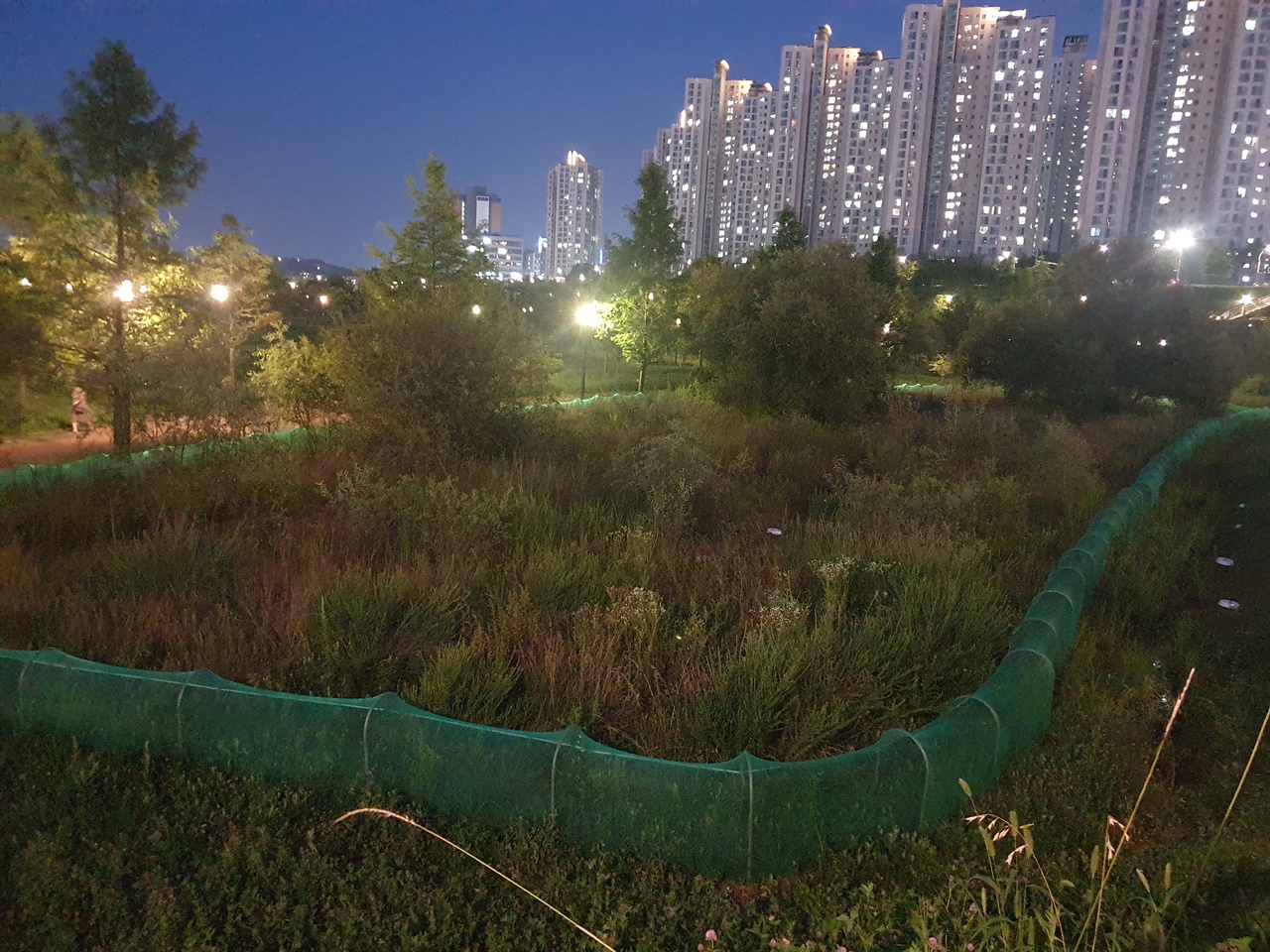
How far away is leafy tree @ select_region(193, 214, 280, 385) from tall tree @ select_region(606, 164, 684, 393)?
11.6 meters

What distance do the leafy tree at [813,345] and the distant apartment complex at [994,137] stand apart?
101193 millimetres

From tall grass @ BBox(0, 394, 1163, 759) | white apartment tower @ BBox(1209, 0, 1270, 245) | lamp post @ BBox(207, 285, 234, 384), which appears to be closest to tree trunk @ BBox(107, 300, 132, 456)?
lamp post @ BBox(207, 285, 234, 384)

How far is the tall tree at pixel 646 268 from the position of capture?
103 ft

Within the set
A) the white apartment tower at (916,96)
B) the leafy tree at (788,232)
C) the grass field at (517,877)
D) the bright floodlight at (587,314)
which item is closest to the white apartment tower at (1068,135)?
the white apartment tower at (916,96)

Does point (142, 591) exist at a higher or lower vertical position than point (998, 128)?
lower

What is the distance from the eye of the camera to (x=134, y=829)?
3.71m

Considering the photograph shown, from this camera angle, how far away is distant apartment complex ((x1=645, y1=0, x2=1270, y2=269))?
11056 centimetres

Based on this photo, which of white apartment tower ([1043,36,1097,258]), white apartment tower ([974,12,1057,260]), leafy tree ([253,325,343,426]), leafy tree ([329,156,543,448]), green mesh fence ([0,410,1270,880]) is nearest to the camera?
green mesh fence ([0,410,1270,880])

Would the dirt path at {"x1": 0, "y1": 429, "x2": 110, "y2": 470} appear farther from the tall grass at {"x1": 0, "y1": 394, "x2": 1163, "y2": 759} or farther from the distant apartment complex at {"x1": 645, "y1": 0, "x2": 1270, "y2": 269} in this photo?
the distant apartment complex at {"x1": 645, "y1": 0, "x2": 1270, "y2": 269}

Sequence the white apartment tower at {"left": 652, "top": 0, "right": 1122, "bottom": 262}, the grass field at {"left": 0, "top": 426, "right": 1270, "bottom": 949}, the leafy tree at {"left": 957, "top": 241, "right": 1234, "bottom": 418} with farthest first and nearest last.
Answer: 1. the white apartment tower at {"left": 652, "top": 0, "right": 1122, "bottom": 262}
2. the leafy tree at {"left": 957, "top": 241, "right": 1234, "bottom": 418}
3. the grass field at {"left": 0, "top": 426, "right": 1270, "bottom": 949}

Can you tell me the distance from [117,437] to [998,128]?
464 ft

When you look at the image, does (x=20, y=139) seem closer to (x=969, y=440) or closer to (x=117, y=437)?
(x=117, y=437)

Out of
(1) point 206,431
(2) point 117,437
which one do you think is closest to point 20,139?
(2) point 117,437

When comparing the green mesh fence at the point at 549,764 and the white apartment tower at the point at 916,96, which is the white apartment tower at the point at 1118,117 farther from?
the green mesh fence at the point at 549,764
